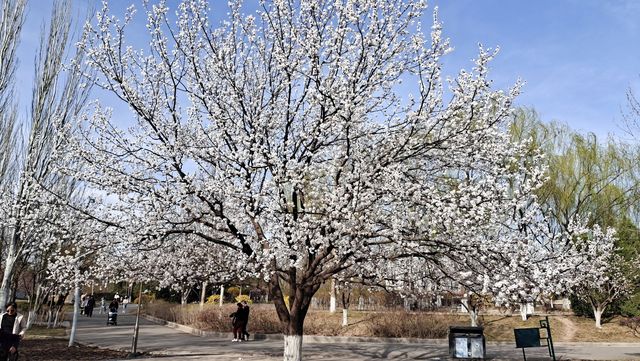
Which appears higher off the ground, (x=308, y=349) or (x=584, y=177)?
(x=584, y=177)

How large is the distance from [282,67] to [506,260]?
18.3ft

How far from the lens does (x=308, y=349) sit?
54.6 ft

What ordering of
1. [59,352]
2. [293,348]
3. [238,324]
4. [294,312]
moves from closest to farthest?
[293,348] < [294,312] < [59,352] < [238,324]

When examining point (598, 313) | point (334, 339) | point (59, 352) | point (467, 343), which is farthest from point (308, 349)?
point (598, 313)

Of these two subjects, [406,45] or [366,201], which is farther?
[406,45]

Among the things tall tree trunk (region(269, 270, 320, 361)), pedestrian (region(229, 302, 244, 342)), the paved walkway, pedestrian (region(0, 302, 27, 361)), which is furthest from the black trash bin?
pedestrian (region(0, 302, 27, 361))

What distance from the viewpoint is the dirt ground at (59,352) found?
13.3 meters

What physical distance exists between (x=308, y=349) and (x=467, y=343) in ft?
19.5

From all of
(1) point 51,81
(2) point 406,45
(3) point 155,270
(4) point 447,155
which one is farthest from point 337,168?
(1) point 51,81

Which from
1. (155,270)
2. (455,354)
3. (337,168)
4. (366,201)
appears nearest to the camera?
(366,201)

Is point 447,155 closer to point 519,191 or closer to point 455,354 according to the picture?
point 519,191

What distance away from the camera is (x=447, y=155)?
981 centimetres

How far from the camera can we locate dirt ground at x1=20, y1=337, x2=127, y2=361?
1334 cm

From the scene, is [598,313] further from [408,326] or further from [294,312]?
[294,312]
